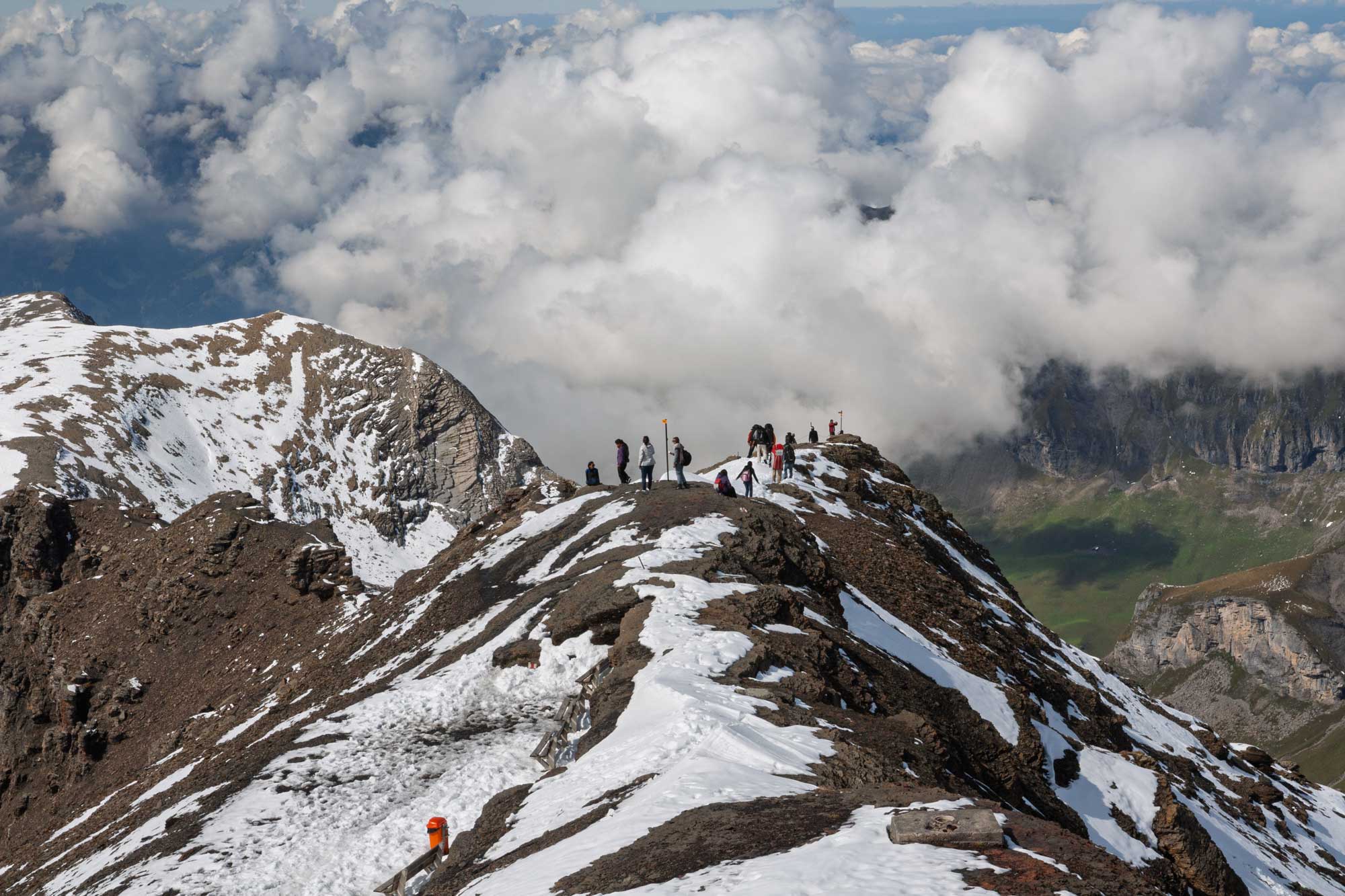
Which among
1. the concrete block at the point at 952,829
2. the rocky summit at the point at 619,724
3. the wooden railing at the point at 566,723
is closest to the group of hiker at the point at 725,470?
the rocky summit at the point at 619,724

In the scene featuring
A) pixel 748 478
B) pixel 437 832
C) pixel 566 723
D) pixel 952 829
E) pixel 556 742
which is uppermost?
pixel 748 478

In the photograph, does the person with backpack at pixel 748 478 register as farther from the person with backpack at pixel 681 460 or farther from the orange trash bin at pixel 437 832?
the orange trash bin at pixel 437 832

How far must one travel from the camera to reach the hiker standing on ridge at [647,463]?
53281mm

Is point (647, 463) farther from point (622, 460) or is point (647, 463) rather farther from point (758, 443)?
point (758, 443)

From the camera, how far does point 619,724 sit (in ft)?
88.7

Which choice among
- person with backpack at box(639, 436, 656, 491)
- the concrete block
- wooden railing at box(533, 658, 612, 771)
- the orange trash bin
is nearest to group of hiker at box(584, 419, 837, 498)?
person with backpack at box(639, 436, 656, 491)

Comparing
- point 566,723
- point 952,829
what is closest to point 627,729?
point 566,723

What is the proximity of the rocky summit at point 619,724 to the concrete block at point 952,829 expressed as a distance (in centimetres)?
6

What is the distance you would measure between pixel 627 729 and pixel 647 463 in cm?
2796

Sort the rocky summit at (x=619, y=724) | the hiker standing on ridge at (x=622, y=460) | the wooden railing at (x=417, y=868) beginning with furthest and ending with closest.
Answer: the hiker standing on ridge at (x=622, y=460), the wooden railing at (x=417, y=868), the rocky summit at (x=619, y=724)

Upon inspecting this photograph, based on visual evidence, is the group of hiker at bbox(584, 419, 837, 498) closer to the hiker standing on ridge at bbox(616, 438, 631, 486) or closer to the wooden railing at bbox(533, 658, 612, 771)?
the hiker standing on ridge at bbox(616, 438, 631, 486)

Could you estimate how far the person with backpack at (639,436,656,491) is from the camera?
175 feet

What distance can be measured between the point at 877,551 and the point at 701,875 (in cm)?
4311

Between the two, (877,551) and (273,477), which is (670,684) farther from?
(273,477)
